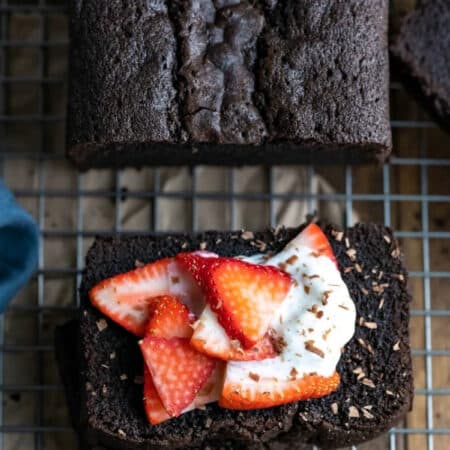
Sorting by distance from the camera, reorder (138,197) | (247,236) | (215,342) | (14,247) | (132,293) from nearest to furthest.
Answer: (215,342) < (132,293) < (247,236) < (14,247) < (138,197)

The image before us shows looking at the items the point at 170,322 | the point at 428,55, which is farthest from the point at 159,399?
the point at 428,55

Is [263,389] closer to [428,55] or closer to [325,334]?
[325,334]

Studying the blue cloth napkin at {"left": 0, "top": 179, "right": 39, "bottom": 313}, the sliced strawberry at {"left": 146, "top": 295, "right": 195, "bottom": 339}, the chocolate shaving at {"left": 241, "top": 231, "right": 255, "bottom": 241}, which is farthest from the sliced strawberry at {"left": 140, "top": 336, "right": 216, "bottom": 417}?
the blue cloth napkin at {"left": 0, "top": 179, "right": 39, "bottom": 313}

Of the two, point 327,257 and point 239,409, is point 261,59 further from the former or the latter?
point 239,409

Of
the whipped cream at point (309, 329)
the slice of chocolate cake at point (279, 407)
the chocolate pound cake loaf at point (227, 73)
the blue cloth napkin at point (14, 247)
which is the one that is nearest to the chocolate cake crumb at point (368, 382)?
the slice of chocolate cake at point (279, 407)

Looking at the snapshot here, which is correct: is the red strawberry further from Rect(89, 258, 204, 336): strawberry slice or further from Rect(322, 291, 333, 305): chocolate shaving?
Rect(322, 291, 333, 305): chocolate shaving
